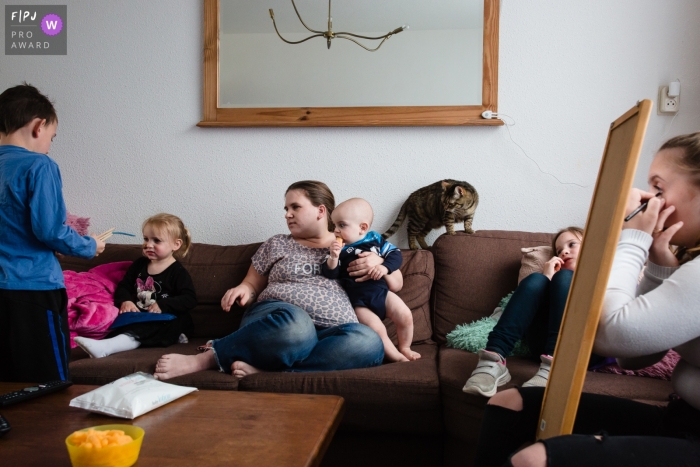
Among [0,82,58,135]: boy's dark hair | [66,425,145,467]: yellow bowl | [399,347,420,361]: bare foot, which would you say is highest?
[0,82,58,135]: boy's dark hair

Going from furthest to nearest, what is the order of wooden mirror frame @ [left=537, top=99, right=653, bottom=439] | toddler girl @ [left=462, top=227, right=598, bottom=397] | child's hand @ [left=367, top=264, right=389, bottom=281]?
child's hand @ [left=367, top=264, right=389, bottom=281]
toddler girl @ [left=462, top=227, right=598, bottom=397]
wooden mirror frame @ [left=537, top=99, right=653, bottom=439]

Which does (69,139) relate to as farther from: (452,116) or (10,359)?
(452,116)

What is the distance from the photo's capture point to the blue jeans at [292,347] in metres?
1.78

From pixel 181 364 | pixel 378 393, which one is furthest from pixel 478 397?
pixel 181 364

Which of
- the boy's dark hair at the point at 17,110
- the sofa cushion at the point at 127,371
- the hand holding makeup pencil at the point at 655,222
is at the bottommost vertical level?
the sofa cushion at the point at 127,371

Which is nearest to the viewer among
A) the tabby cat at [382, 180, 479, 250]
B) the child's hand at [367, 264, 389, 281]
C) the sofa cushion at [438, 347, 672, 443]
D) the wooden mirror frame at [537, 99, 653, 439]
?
the wooden mirror frame at [537, 99, 653, 439]

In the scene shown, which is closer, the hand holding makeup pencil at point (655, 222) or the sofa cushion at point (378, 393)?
the hand holding makeup pencil at point (655, 222)

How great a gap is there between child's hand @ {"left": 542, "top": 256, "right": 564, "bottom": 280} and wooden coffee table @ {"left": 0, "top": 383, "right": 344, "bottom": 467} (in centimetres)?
101

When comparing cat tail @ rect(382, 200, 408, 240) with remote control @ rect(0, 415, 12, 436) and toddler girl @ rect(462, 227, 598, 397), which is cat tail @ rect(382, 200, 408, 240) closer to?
toddler girl @ rect(462, 227, 598, 397)

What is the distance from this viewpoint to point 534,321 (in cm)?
192

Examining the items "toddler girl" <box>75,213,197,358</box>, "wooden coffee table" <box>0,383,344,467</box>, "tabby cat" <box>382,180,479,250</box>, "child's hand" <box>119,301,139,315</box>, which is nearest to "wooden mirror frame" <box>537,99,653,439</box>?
"wooden coffee table" <box>0,383,344,467</box>

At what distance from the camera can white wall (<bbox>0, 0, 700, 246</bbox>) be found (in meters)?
2.48

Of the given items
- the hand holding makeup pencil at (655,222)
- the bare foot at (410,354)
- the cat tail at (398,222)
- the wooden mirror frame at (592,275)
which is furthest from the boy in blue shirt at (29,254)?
the hand holding makeup pencil at (655,222)

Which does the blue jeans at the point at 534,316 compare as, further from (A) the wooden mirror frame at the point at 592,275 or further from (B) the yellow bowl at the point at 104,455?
(B) the yellow bowl at the point at 104,455
